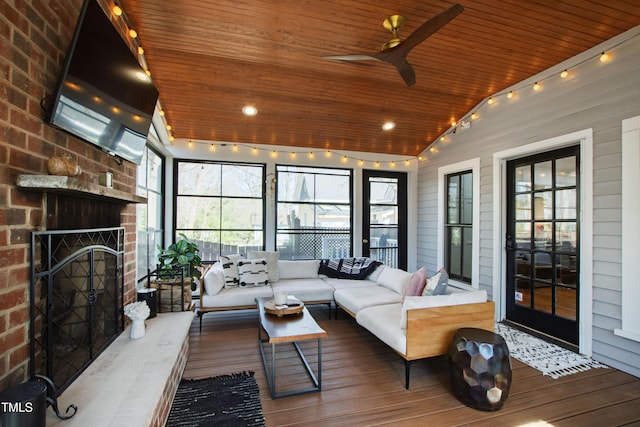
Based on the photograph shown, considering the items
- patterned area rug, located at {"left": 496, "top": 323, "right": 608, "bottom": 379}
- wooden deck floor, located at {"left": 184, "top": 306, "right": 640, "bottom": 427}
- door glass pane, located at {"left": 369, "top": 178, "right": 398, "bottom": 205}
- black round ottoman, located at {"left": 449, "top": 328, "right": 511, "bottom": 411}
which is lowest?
wooden deck floor, located at {"left": 184, "top": 306, "right": 640, "bottom": 427}

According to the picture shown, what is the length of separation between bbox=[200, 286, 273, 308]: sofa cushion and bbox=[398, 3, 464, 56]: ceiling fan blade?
120 inches

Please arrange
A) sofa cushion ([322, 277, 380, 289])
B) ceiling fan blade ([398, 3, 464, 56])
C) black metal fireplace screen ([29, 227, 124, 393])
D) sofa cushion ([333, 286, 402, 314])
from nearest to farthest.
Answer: black metal fireplace screen ([29, 227, 124, 393]) → ceiling fan blade ([398, 3, 464, 56]) → sofa cushion ([333, 286, 402, 314]) → sofa cushion ([322, 277, 380, 289])

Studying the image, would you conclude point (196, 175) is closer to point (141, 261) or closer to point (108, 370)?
point (141, 261)

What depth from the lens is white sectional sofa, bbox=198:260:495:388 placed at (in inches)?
97.0

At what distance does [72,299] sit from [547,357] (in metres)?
3.92

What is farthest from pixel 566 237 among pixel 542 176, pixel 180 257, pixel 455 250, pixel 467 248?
pixel 180 257

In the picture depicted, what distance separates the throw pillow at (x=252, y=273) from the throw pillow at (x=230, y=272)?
5cm

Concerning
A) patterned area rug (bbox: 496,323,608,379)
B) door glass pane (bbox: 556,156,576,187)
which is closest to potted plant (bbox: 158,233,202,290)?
patterned area rug (bbox: 496,323,608,379)

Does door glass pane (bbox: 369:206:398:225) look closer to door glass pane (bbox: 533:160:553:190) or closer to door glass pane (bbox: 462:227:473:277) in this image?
door glass pane (bbox: 462:227:473:277)

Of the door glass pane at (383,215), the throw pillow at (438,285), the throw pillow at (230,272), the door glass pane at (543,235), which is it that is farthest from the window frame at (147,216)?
the door glass pane at (543,235)

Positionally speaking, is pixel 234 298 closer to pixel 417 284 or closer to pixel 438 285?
pixel 417 284

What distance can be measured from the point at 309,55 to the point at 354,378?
309 cm

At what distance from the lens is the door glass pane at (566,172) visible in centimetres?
325

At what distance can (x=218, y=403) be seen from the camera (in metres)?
2.19
